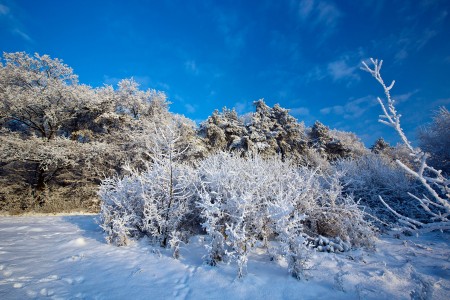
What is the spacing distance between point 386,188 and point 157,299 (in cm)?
820

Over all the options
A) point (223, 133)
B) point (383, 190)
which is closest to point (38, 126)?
point (223, 133)

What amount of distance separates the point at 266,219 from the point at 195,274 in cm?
167

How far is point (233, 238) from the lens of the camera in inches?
143

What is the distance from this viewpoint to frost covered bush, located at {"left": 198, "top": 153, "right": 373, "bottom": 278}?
3.47 m

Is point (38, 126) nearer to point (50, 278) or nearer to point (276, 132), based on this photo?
point (50, 278)

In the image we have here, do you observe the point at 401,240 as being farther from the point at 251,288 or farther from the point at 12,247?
the point at 12,247

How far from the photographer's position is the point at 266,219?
14.3 ft

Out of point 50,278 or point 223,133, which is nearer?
point 50,278

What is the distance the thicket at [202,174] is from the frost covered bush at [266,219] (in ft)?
0.08

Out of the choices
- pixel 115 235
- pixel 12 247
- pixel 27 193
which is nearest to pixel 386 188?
pixel 115 235

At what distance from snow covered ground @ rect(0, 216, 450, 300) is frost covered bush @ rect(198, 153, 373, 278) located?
1.06 ft

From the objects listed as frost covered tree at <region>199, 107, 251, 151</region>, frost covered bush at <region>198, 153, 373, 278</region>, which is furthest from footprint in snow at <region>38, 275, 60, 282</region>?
frost covered tree at <region>199, 107, 251, 151</region>

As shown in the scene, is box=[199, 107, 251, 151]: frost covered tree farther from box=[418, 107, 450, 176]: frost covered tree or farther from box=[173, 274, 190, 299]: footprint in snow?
box=[173, 274, 190, 299]: footprint in snow

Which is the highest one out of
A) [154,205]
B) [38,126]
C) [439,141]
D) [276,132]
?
[276,132]
